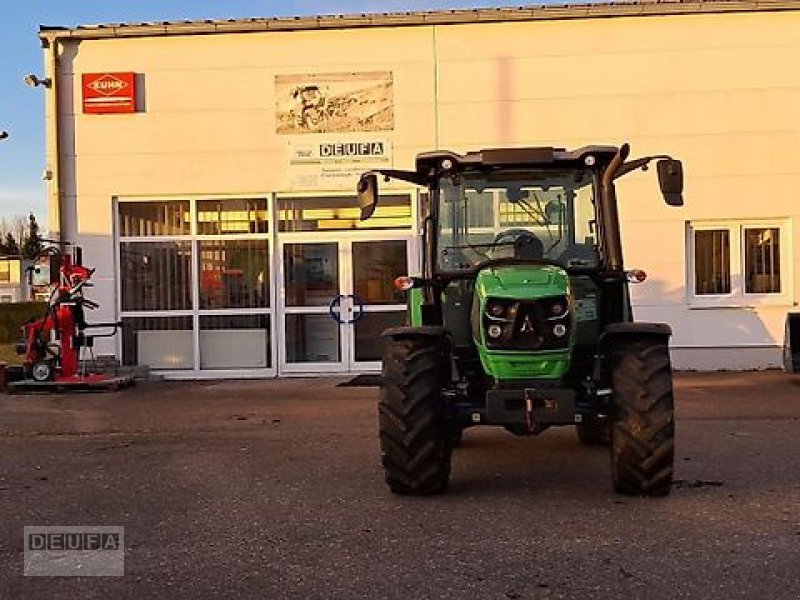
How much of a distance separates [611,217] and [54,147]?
37.4 ft

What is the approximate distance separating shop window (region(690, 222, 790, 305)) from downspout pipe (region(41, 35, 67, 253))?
405 inches

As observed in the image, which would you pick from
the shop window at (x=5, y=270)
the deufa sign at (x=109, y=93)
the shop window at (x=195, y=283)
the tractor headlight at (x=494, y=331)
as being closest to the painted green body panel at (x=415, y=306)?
the tractor headlight at (x=494, y=331)

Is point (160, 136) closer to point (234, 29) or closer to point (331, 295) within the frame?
point (234, 29)

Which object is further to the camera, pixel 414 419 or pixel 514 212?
pixel 514 212

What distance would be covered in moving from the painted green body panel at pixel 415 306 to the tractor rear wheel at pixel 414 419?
879 mm

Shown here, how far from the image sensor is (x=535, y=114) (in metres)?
16.0

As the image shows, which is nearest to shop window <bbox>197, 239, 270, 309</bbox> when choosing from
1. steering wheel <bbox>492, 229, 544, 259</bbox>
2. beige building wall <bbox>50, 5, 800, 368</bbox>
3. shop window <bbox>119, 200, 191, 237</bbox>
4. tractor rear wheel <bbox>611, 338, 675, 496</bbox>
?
shop window <bbox>119, 200, 191, 237</bbox>

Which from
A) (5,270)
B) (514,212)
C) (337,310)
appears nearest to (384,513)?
(514,212)

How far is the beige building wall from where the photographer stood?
15750 millimetres

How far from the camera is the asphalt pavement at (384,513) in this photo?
5.15m

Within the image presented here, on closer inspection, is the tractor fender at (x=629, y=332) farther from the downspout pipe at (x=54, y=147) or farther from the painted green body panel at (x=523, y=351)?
the downspout pipe at (x=54, y=147)

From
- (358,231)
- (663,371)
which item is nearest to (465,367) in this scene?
(663,371)

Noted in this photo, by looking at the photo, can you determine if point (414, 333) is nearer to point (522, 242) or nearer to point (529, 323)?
point (529, 323)

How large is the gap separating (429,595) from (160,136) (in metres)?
12.8
